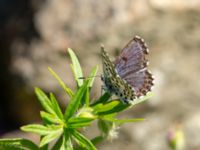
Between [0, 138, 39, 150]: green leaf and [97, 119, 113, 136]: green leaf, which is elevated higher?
[97, 119, 113, 136]: green leaf

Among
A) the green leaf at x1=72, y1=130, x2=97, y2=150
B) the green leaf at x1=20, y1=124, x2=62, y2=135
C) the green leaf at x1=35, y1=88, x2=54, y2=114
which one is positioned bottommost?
the green leaf at x1=72, y1=130, x2=97, y2=150

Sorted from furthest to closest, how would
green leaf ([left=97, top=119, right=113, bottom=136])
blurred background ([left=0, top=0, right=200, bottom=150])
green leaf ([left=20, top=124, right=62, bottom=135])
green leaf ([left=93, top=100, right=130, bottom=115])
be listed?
blurred background ([left=0, top=0, right=200, bottom=150]) < green leaf ([left=97, top=119, right=113, bottom=136]) < green leaf ([left=93, top=100, right=130, bottom=115]) < green leaf ([left=20, top=124, right=62, bottom=135])

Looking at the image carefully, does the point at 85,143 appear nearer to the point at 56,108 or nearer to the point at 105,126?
the point at 56,108

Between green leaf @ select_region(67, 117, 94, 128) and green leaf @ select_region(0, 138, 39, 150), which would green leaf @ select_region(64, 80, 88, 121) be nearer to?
green leaf @ select_region(67, 117, 94, 128)

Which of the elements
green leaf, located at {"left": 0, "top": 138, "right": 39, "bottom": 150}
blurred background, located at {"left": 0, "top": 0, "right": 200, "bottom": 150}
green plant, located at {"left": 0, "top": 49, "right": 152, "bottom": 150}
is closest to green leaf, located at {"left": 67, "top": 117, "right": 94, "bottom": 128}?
green plant, located at {"left": 0, "top": 49, "right": 152, "bottom": 150}

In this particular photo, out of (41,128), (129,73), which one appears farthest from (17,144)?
(129,73)

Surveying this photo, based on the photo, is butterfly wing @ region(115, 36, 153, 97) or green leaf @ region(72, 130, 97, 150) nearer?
green leaf @ region(72, 130, 97, 150)

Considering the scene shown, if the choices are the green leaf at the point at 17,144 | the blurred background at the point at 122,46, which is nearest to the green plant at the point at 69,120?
the green leaf at the point at 17,144
